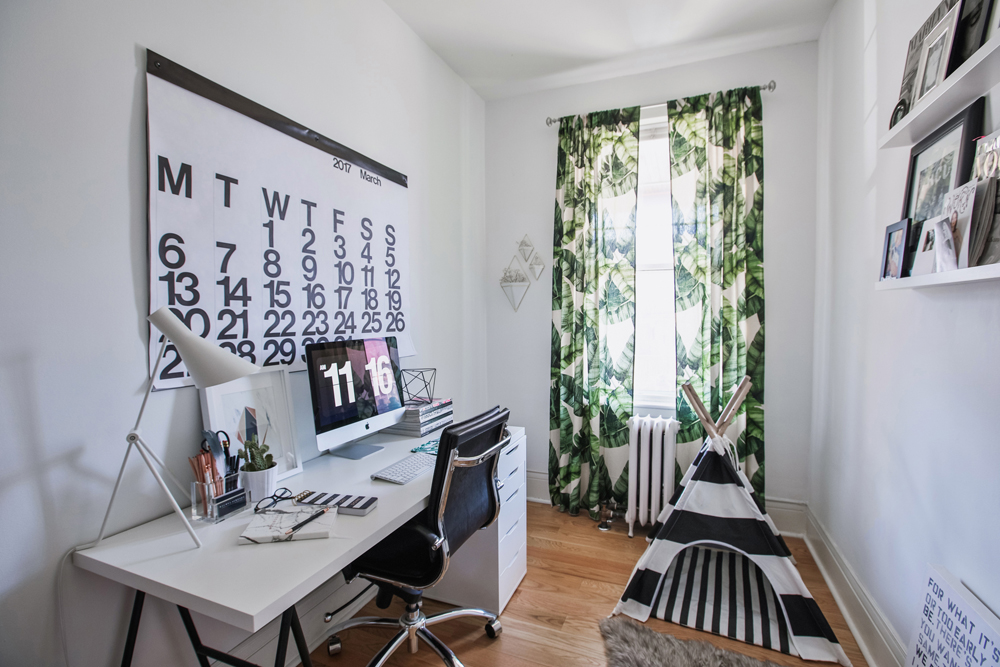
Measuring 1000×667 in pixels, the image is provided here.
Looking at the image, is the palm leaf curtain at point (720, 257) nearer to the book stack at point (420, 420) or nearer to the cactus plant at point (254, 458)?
the book stack at point (420, 420)

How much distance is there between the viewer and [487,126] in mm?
3303

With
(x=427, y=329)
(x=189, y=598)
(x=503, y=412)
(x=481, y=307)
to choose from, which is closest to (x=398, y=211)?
(x=427, y=329)

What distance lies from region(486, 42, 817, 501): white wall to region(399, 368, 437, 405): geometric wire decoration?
0.84 metres

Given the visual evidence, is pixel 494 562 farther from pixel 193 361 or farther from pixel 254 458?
pixel 193 361

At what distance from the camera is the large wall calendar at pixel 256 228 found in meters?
1.35

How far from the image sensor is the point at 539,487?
3.22 m

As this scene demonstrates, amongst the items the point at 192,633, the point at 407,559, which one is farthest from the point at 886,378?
the point at 192,633

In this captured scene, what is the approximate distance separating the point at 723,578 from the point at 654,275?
66.7 inches

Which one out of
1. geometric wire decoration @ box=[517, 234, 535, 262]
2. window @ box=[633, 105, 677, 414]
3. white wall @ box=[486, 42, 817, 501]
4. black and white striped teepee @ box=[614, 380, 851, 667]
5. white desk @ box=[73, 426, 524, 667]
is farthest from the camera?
geometric wire decoration @ box=[517, 234, 535, 262]

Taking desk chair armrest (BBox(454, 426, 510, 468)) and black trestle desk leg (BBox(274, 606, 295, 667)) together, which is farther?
desk chair armrest (BBox(454, 426, 510, 468))

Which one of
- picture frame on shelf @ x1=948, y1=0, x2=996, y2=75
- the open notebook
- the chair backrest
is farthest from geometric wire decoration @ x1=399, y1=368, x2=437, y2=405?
picture frame on shelf @ x1=948, y1=0, x2=996, y2=75

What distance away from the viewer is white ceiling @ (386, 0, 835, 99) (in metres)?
2.30

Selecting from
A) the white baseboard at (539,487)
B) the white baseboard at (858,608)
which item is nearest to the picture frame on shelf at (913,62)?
the white baseboard at (858,608)

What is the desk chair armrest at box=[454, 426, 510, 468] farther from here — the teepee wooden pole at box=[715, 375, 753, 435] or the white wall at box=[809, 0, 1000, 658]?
the white wall at box=[809, 0, 1000, 658]
